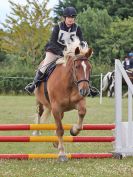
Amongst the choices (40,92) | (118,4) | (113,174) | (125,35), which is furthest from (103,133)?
(118,4)

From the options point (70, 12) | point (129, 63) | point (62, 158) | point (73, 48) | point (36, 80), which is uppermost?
point (70, 12)

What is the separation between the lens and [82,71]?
7.47 meters

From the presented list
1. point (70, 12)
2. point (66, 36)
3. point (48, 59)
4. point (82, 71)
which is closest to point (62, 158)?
point (82, 71)

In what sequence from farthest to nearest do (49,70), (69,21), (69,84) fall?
(49,70) < (69,21) < (69,84)

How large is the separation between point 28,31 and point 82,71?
41.1 metres

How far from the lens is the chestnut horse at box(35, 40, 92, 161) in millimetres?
7504

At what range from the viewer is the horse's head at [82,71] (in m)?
7.31

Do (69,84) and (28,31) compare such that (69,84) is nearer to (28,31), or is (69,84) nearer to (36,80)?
(36,80)

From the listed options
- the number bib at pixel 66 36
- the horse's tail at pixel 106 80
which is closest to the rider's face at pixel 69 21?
the number bib at pixel 66 36

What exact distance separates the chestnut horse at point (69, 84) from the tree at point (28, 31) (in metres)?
37.9

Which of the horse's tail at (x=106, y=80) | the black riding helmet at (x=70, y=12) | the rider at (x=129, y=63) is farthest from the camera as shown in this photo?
the horse's tail at (x=106, y=80)

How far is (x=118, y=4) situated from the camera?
173 ft

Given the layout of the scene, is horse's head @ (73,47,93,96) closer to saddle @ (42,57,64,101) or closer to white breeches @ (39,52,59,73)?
saddle @ (42,57,64,101)

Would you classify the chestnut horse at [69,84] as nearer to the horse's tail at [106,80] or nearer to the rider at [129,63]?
the rider at [129,63]
